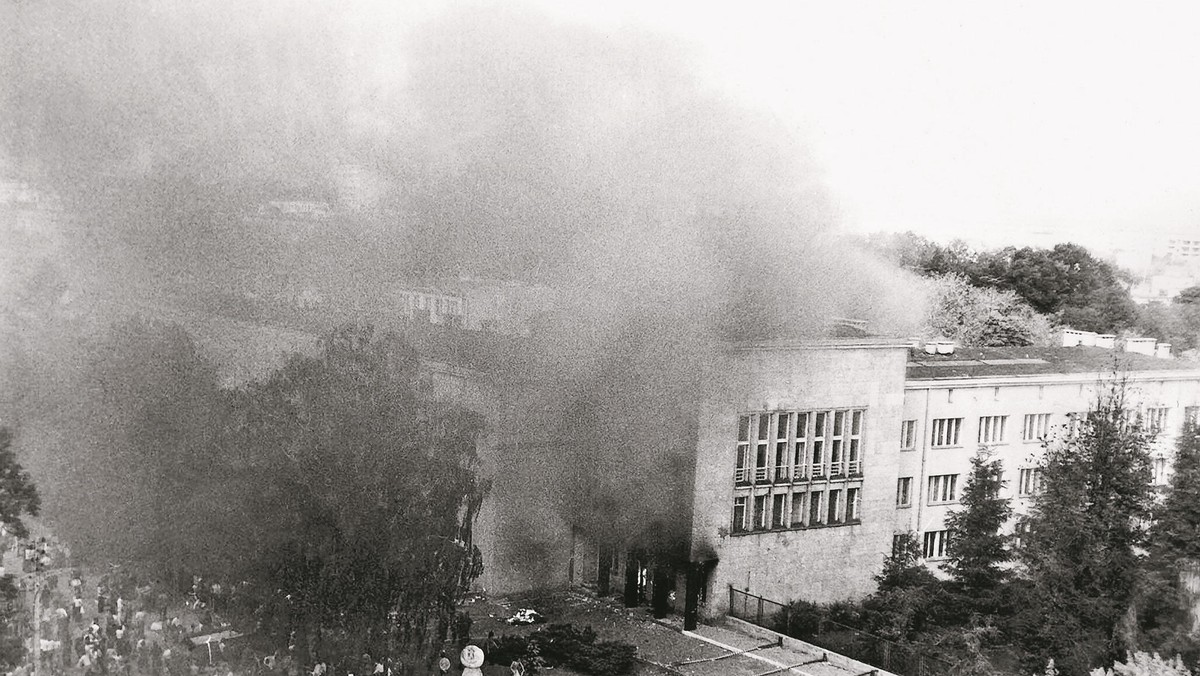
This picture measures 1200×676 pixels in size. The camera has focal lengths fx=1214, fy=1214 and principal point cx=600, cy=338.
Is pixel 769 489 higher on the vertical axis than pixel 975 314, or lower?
lower

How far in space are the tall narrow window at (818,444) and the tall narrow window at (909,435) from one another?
1.22 metres

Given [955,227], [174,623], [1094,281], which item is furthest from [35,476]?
[1094,281]

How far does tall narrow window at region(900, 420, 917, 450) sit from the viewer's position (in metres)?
12.7

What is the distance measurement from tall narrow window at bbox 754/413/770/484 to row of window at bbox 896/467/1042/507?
195 cm

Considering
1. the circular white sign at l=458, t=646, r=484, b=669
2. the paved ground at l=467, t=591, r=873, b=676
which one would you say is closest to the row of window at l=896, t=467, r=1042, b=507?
the paved ground at l=467, t=591, r=873, b=676

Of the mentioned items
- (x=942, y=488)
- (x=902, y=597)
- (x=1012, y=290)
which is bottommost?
(x=902, y=597)

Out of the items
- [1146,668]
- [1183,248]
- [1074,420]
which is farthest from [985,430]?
[1146,668]

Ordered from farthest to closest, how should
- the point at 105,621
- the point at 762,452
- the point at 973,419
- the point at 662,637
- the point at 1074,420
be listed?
the point at 973,419 → the point at 1074,420 → the point at 762,452 → the point at 662,637 → the point at 105,621

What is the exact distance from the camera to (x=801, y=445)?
38.4 ft

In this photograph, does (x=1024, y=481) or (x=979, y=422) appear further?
(x=979, y=422)

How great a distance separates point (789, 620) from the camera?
11.4 metres

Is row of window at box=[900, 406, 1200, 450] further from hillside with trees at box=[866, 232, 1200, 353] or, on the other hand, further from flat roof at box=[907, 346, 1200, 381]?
hillside with trees at box=[866, 232, 1200, 353]

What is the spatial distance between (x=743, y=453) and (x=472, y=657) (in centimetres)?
395

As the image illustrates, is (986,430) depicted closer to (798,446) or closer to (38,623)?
(798,446)
